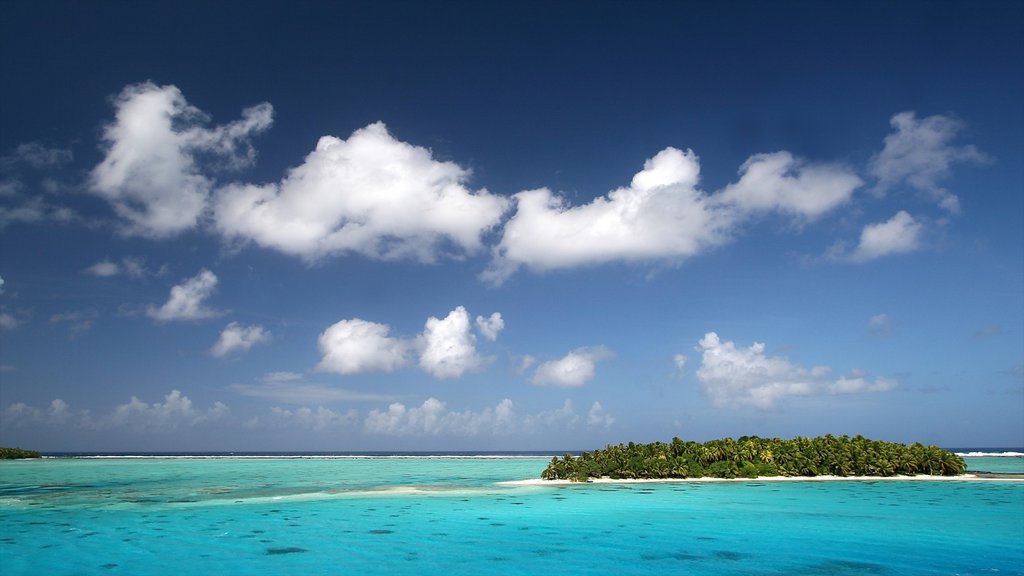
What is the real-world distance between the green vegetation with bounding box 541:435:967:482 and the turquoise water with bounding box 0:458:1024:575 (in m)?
9.41

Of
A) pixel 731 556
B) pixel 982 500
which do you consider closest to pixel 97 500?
pixel 731 556

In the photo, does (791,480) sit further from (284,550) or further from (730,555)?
(284,550)

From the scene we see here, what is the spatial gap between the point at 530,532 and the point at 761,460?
1564 inches

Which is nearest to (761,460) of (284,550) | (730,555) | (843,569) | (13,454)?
(730,555)

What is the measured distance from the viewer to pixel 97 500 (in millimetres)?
45875

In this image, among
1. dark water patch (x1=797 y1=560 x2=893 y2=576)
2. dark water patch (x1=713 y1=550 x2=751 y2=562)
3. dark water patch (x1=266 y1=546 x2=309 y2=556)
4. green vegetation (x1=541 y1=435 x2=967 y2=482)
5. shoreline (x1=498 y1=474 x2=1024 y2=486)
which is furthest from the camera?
green vegetation (x1=541 y1=435 x2=967 y2=482)

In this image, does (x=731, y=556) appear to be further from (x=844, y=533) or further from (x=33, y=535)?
(x=33, y=535)

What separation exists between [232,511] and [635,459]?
38624mm

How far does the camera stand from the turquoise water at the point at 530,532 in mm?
22484

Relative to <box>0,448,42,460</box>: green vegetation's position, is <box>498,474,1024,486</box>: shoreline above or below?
above

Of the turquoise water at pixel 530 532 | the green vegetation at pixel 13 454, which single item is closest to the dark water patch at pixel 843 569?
the turquoise water at pixel 530 532

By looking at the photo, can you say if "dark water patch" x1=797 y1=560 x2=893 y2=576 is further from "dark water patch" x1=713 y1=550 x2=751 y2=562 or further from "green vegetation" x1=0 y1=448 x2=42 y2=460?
"green vegetation" x1=0 y1=448 x2=42 y2=460

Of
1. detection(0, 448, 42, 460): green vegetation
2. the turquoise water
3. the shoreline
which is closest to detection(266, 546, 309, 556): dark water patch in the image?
the turquoise water

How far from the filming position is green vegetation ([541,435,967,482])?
59594 mm
